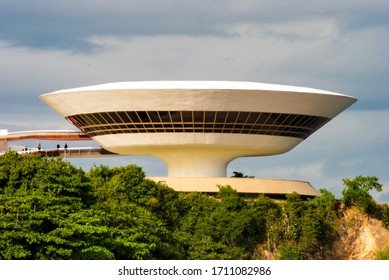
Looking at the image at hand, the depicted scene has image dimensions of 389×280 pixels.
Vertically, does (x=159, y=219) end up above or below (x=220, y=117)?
below

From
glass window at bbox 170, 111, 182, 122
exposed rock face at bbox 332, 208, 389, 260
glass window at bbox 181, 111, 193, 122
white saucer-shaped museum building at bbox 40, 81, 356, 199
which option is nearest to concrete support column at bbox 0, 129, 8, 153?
white saucer-shaped museum building at bbox 40, 81, 356, 199

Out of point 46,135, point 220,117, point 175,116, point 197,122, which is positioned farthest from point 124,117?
point 46,135

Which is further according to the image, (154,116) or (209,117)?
(154,116)

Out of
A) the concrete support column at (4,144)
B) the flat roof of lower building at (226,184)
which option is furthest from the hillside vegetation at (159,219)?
the concrete support column at (4,144)

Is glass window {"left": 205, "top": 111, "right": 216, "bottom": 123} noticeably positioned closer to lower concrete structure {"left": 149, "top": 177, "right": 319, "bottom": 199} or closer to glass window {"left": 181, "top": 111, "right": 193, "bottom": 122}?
glass window {"left": 181, "top": 111, "right": 193, "bottom": 122}

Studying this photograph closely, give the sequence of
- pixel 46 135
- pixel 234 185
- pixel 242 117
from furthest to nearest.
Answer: pixel 46 135 → pixel 234 185 → pixel 242 117

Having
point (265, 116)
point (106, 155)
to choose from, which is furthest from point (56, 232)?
point (106, 155)

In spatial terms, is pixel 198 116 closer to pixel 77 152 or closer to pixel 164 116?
pixel 164 116
